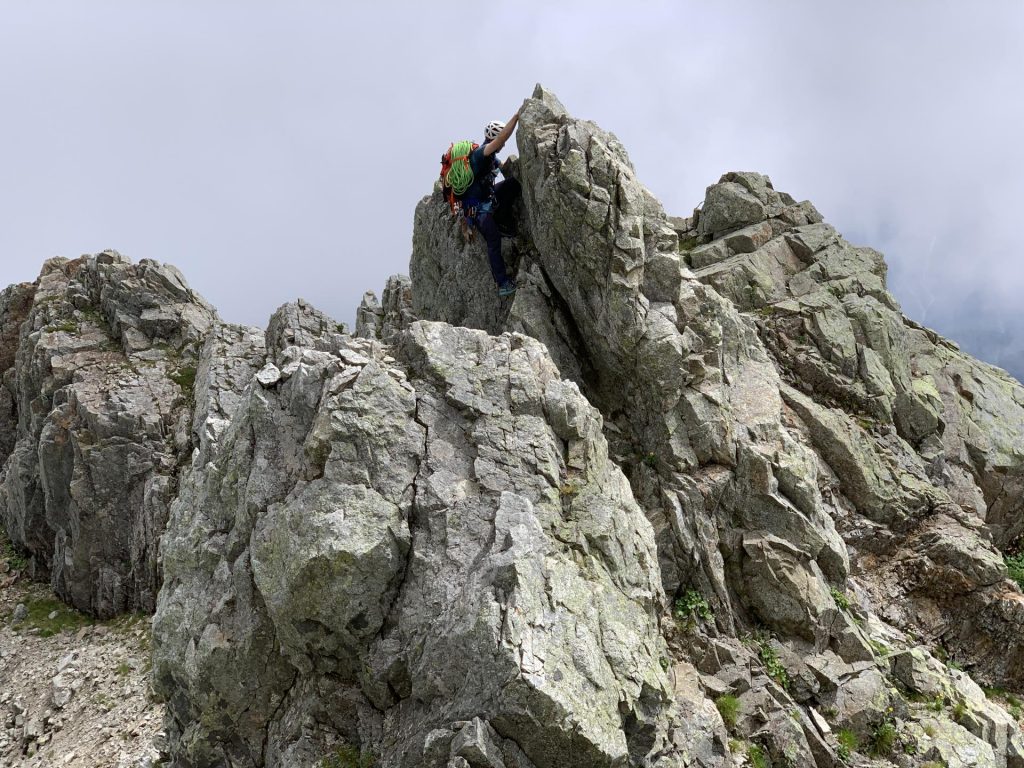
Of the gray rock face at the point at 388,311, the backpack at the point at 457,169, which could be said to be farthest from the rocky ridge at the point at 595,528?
the gray rock face at the point at 388,311

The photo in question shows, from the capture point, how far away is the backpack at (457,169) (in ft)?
81.8

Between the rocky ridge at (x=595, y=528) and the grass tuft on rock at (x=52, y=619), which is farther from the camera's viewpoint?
the grass tuft on rock at (x=52, y=619)

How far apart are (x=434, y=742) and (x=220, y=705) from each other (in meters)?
6.55

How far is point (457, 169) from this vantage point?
984 inches

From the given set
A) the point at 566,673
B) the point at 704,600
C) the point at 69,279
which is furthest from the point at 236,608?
the point at 69,279

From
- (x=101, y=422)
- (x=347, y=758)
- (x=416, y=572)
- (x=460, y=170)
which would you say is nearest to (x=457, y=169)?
(x=460, y=170)

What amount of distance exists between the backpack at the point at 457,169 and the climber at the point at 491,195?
0.18 m

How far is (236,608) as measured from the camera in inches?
608

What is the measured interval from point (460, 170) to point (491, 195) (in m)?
1.71

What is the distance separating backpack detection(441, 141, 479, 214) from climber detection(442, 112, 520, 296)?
0.59 ft

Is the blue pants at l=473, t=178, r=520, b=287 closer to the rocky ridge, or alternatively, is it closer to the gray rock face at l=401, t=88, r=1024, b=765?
the gray rock face at l=401, t=88, r=1024, b=765

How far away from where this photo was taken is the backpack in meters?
24.9

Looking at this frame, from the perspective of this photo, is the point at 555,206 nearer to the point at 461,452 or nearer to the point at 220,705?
the point at 461,452

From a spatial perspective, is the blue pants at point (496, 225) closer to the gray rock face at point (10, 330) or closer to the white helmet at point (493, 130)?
the white helmet at point (493, 130)
